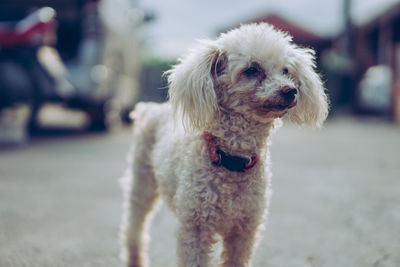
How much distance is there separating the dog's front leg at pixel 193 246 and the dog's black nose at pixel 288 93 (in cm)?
77

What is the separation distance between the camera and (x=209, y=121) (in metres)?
2.13

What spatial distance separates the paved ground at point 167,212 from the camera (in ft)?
9.37

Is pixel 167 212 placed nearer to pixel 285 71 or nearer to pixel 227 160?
pixel 227 160

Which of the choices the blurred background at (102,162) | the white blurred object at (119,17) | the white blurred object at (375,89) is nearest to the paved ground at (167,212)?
the blurred background at (102,162)

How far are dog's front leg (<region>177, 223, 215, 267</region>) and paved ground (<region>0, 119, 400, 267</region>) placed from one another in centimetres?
75

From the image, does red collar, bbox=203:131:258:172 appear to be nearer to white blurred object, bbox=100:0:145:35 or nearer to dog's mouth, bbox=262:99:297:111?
dog's mouth, bbox=262:99:297:111

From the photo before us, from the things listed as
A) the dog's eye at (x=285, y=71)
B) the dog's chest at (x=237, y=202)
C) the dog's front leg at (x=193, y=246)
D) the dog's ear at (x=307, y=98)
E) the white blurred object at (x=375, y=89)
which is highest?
the dog's eye at (x=285, y=71)

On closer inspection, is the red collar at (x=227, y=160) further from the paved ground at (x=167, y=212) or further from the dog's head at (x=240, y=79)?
the paved ground at (x=167, y=212)

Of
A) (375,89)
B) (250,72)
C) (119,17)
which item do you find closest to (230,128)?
(250,72)

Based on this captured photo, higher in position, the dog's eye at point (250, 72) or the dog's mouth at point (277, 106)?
the dog's eye at point (250, 72)

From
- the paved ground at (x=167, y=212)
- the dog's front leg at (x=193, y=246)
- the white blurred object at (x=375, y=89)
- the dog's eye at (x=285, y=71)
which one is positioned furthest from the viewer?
the white blurred object at (x=375, y=89)

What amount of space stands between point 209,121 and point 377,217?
2.23m

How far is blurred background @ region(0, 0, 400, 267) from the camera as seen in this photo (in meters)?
3.02

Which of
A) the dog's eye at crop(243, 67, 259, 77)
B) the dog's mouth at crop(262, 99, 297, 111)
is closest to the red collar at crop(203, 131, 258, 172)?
the dog's mouth at crop(262, 99, 297, 111)
